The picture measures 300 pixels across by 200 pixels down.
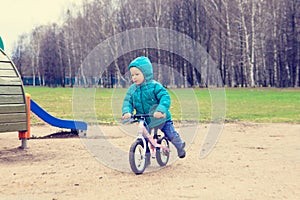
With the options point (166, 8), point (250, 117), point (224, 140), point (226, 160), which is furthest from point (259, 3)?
point (226, 160)

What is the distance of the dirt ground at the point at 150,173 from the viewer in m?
5.00

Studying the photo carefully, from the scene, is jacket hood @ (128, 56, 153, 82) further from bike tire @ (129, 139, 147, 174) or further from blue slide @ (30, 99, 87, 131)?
blue slide @ (30, 99, 87, 131)

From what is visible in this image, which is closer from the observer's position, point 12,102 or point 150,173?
point 150,173

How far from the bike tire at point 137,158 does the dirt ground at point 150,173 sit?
10cm

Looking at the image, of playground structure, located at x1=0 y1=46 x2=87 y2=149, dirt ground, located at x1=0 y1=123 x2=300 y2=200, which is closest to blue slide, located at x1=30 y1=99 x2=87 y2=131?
dirt ground, located at x1=0 y1=123 x2=300 y2=200

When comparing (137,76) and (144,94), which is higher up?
(137,76)

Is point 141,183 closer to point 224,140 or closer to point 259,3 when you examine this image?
point 224,140

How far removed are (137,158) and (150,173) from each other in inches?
9.7

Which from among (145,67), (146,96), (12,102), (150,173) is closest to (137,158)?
(150,173)

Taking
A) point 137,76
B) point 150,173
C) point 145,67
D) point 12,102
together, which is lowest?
point 150,173

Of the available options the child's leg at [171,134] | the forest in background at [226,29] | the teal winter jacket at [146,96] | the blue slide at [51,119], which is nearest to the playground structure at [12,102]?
the blue slide at [51,119]

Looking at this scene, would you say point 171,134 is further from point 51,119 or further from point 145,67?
point 51,119

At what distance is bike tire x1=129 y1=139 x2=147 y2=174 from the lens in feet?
19.4

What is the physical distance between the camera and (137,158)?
613 centimetres
